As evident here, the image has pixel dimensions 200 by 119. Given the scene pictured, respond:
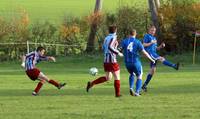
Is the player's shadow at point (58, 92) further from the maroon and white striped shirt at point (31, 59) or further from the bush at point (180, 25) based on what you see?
the bush at point (180, 25)

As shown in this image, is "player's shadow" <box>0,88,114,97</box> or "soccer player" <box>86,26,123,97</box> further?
"player's shadow" <box>0,88,114,97</box>

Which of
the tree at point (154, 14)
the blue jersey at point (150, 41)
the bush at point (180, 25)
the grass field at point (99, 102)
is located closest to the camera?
the grass field at point (99, 102)

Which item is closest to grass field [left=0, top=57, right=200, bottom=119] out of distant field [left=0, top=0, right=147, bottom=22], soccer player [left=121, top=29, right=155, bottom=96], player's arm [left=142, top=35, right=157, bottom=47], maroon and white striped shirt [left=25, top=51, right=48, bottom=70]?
soccer player [left=121, top=29, right=155, bottom=96]

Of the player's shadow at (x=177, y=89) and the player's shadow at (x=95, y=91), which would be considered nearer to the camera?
the player's shadow at (x=95, y=91)

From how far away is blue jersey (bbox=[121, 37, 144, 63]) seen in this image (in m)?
19.2

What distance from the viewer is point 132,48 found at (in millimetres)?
19250

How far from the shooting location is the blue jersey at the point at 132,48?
19219 mm

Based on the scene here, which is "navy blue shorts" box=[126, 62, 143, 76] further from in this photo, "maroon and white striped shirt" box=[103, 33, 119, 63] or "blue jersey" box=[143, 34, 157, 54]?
"blue jersey" box=[143, 34, 157, 54]

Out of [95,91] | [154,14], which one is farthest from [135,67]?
[154,14]

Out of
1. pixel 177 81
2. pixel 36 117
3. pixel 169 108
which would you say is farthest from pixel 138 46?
pixel 177 81

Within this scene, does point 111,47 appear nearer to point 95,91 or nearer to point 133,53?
point 133,53

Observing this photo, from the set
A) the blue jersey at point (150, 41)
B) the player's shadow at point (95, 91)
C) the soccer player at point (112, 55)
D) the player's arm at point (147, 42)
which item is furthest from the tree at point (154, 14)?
the soccer player at point (112, 55)

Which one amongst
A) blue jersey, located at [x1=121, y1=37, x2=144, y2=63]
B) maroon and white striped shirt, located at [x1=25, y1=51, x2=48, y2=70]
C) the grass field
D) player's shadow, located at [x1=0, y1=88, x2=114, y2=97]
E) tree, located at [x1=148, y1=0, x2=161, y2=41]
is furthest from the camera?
tree, located at [x1=148, y1=0, x2=161, y2=41]

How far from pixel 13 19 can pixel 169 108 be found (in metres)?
30.5
